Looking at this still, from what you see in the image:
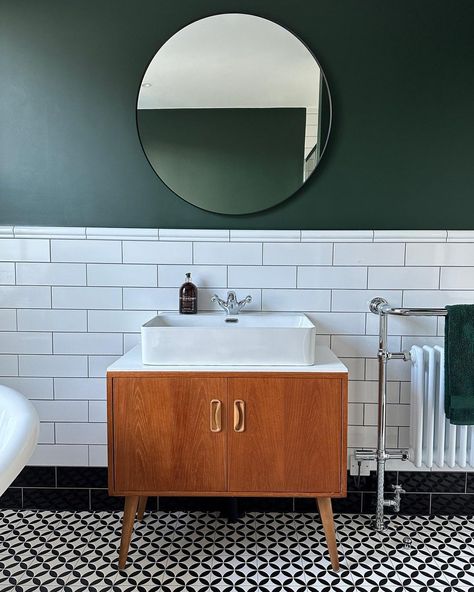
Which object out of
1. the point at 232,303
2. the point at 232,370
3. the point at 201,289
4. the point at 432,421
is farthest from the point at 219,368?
the point at 432,421

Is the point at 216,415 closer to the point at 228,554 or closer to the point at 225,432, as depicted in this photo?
the point at 225,432

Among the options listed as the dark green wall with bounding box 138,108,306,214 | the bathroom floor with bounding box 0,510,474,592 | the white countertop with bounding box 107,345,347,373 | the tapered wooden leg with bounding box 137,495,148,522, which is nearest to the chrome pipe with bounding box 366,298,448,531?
the bathroom floor with bounding box 0,510,474,592

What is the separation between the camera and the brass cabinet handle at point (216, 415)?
2.00 meters

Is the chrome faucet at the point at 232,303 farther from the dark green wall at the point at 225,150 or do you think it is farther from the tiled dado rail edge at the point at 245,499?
the tiled dado rail edge at the point at 245,499

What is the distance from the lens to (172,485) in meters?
2.02

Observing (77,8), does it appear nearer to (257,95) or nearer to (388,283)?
(257,95)

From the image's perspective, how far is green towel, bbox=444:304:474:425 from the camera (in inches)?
86.6

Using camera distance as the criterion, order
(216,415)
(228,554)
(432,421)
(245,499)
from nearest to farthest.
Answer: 1. (216,415)
2. (228,554)
3. (432,421)
4. (245,499)

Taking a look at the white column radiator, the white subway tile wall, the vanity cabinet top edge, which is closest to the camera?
the vanity cabinet top edge

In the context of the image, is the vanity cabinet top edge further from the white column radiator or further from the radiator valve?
the radiator valve

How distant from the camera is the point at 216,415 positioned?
2.00 m

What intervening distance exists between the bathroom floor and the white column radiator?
353 millimetres

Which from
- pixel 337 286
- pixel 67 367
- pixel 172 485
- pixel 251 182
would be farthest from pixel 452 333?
pixel 67 367

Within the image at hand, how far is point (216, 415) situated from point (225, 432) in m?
0.08
